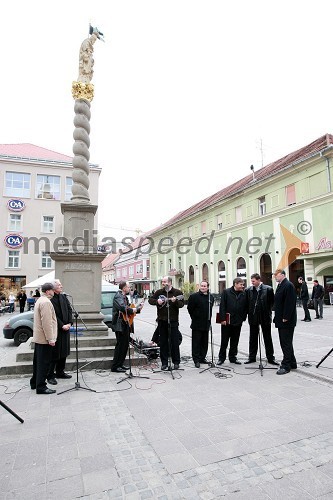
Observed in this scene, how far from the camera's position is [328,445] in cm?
323

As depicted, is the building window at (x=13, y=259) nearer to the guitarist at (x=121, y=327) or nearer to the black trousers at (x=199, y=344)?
the guitarist at (x=121, y=327)

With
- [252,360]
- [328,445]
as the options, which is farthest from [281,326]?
[328,445]

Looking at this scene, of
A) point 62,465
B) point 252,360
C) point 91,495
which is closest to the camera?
point 91,495

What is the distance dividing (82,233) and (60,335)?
9.52ft

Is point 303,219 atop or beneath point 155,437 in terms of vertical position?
atop

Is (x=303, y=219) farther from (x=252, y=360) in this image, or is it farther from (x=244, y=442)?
(x=244, y=442)

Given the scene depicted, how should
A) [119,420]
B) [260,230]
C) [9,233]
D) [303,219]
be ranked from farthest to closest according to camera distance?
1. [9,233]
2. [260,230]
3. [303,219]
4. [119,420]

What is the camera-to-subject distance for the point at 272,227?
2664 cm

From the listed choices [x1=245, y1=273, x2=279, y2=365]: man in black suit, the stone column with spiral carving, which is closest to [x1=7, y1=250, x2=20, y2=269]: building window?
the stone column with spiral carving

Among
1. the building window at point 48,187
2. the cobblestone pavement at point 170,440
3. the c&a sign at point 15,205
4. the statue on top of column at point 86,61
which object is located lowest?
the cobblestone pavement at point 170,440

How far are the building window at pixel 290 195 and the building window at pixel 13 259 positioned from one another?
25.3 m

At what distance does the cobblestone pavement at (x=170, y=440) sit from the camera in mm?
2605

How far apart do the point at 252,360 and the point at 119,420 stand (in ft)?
12.5

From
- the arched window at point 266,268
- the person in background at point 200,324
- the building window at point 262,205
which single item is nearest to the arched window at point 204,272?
the arched window at point 266,268
